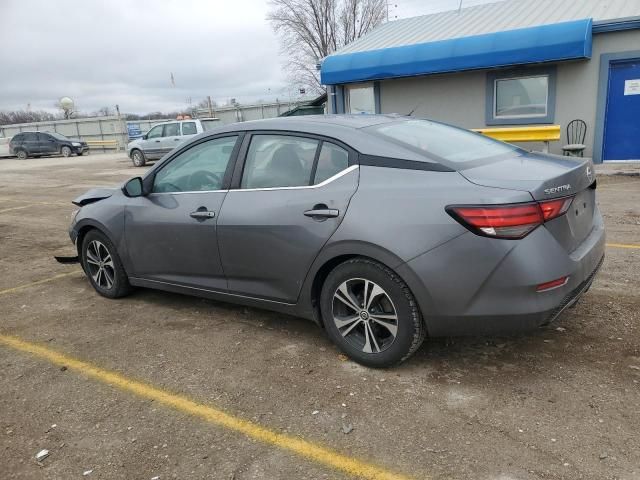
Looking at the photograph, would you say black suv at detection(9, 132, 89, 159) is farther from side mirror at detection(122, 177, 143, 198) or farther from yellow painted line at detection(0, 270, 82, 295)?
side mirror at detection(122, 177, 143, 198)

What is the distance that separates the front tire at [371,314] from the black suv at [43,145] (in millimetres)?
30412

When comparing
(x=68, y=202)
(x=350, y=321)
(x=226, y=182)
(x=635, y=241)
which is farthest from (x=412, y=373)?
(x=68, y=202)

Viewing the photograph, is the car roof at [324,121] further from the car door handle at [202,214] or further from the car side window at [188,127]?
the car side window at [188,127]

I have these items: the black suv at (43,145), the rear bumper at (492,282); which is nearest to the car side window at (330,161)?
the rear bumper at (492,282)

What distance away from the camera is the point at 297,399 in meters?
3.14

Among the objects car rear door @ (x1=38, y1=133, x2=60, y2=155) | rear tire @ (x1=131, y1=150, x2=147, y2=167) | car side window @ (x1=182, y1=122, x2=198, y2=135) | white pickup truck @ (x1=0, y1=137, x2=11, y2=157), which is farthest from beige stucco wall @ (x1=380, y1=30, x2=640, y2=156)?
white pickup truck @ (x1=0, y1=137, x2=11, y2=157)

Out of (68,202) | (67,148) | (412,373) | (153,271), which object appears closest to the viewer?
(412,373)

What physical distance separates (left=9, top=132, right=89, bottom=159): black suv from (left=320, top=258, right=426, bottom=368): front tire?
1197 inches

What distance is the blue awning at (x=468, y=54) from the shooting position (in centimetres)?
1175

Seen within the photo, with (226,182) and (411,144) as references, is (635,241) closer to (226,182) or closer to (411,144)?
(411,144)

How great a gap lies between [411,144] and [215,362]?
6.41ft

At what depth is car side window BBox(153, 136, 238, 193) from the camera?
405 cm

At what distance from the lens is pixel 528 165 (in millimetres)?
3365

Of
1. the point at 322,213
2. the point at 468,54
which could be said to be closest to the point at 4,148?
the point at 468,54
